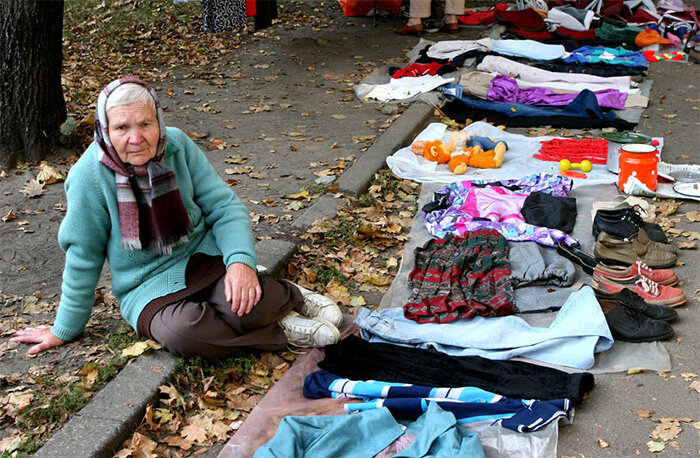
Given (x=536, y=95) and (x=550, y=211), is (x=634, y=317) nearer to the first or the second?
(x=550, y=211)

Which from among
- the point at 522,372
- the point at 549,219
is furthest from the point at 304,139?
the point at 522,372

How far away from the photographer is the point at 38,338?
12.1 feet

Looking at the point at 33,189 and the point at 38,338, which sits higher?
the point at 38,338

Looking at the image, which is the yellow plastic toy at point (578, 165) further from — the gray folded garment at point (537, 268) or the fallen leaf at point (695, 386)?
the fallen leaf at point (695, 386)

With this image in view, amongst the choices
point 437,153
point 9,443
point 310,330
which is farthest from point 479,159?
point 9,443

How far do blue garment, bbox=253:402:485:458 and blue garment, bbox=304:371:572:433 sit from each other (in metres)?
0.09

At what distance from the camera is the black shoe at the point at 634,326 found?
12.3ft

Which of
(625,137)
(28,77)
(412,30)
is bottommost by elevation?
(412,30)

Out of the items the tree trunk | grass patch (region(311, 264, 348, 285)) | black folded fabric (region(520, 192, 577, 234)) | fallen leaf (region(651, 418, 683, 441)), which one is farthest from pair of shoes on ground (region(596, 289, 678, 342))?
the tree trunk

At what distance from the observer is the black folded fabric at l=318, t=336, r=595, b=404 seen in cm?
333

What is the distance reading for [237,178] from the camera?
6.10 meters

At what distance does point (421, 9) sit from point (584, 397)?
29.1 feet

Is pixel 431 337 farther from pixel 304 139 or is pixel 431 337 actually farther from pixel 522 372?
pixel 304 139

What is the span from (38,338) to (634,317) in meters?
2.98
